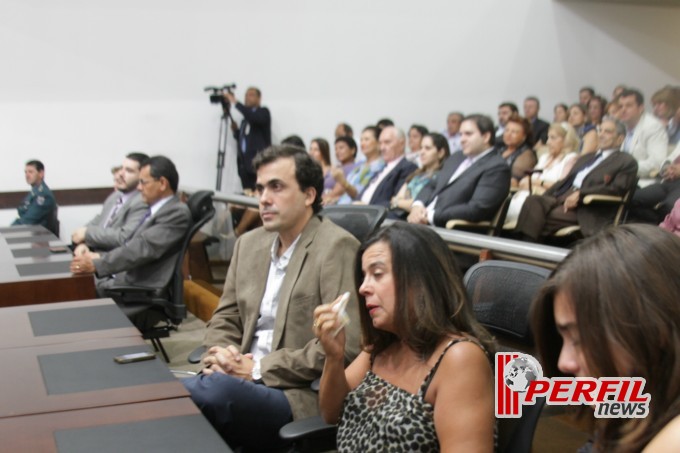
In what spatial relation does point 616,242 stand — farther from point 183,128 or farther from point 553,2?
point 553,2

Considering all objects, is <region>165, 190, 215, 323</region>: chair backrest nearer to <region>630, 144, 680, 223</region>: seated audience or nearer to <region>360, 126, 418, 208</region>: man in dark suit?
<region>360, 126, 418, 208</region>: man in dark suit

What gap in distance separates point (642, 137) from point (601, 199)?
0.69 metres

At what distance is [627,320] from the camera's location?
3.33 feet

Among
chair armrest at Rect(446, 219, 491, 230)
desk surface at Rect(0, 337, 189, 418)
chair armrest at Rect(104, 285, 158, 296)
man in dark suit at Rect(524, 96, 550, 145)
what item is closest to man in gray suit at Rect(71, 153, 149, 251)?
chair armrest at Rect(104, 285, 158, 296)

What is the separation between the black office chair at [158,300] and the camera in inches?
150

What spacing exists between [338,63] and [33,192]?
3.70m

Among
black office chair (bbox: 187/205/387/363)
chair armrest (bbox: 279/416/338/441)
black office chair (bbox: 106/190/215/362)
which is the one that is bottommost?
black office chair (bbox: 106/190/215/362)

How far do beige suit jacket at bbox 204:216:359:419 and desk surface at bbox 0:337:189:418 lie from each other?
0.36m

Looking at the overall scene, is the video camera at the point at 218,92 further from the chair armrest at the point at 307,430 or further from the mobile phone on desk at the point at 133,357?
the chair armrest at the point at 307,430

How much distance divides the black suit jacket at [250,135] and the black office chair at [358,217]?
5.52 metres

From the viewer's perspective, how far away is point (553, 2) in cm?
985

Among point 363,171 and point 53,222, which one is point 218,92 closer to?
point 53,222

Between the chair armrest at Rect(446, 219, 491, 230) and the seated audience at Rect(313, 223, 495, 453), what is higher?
the seated audience at Rect(313, 223, 495, 453)

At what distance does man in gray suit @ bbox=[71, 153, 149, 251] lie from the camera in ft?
14.2
